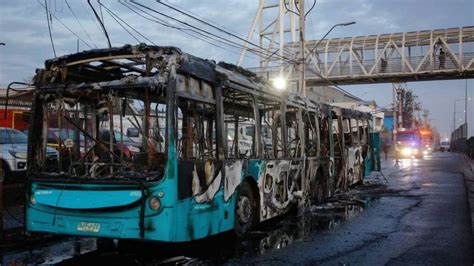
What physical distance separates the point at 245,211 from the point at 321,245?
1.43 meters

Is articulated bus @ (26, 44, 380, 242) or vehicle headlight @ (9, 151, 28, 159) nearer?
articulated bus @ (26, 44, 380, 242)

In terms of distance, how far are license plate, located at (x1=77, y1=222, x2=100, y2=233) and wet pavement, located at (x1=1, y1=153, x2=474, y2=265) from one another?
0.62m

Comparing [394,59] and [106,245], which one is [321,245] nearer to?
[106,245]

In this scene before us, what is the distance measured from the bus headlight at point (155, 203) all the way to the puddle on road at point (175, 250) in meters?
1.01

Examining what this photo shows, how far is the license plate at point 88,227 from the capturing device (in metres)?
6.85

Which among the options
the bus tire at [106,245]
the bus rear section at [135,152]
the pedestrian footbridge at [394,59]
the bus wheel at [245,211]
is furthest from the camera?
the pedestrian footbridge at [394,59]

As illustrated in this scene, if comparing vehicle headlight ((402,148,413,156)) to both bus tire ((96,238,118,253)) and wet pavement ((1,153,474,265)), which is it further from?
bus tire ((96,238,118,253))

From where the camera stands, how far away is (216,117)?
26.5ft

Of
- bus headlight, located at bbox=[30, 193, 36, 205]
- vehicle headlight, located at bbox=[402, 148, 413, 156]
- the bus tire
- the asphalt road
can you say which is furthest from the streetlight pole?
vehicle headlight, located at bbox=[402, 148, 413, 156]

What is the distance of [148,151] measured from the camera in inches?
285

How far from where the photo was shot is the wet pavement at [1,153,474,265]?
24.1 feet

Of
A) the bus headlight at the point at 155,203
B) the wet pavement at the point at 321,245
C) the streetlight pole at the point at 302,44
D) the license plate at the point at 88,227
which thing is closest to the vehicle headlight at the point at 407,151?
the streetlight pole at the point at 302,44

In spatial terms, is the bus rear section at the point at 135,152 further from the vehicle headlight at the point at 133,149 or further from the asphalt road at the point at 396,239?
the asphalt road at the point at 396,239

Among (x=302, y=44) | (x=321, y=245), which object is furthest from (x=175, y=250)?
(x=302, y=44)
